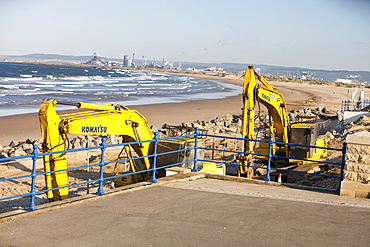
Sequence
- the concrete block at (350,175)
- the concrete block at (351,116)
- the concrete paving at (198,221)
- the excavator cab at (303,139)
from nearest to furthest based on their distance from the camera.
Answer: the concrete paving at (198,221)
the concrete block at (350,175)
the excavator cab at (303,139)
the concrete block at (351,116)

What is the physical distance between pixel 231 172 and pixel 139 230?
364 inches

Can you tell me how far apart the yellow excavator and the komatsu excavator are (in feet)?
5.98

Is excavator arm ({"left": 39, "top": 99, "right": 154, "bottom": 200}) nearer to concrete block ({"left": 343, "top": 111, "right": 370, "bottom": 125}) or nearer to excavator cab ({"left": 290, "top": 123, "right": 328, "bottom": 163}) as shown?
excavator cab ({"left": 290, "top": 123, "right": 328, "bottom": 163})

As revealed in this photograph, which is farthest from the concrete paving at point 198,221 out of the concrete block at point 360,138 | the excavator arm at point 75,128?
the excavator arm at point 75,128

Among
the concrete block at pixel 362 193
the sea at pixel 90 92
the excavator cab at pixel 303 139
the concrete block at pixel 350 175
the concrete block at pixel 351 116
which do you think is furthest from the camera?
the sea at pixel 90 92

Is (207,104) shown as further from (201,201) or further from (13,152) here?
(201,201)

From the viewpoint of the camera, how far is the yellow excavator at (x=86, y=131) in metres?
9.48

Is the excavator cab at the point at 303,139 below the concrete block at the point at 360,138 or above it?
below

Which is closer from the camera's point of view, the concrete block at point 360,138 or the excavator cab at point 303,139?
the concrete block at point 360,138

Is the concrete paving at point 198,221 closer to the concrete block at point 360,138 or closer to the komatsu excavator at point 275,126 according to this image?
the concrete block at point 360,138

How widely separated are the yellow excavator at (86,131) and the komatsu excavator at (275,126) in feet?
5.98

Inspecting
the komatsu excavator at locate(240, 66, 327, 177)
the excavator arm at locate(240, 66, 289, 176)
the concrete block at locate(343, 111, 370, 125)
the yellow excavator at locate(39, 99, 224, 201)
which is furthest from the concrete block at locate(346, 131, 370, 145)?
the concrete block at locate(343, 111, 370, 125)

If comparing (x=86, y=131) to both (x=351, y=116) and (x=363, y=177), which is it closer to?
(x=363, y=177)

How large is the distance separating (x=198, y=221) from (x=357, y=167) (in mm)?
3854
